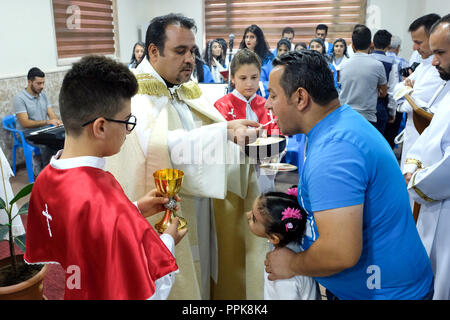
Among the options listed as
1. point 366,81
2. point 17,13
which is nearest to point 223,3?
point 17,13

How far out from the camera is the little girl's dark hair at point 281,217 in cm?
136

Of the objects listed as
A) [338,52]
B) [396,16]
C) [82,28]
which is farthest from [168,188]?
[396,16]

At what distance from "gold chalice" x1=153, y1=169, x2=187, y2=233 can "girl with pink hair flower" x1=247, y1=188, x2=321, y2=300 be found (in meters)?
0.32

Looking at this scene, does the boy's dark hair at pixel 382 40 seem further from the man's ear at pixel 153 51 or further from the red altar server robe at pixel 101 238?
the red altar server robe at pixel 101 238

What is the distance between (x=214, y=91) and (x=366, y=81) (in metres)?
1.55

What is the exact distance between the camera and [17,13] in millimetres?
4941

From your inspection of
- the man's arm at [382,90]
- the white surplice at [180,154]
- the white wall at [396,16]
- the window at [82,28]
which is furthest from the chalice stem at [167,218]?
the white wall at [396,16]

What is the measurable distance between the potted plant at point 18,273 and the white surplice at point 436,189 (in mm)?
1778

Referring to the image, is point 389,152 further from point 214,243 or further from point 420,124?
point 420,124

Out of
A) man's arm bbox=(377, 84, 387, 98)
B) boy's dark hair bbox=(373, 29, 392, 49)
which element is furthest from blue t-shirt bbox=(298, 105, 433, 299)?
boy's dark hair bbox=(373, 29, 392, 49)

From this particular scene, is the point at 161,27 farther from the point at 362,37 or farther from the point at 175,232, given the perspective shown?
the point at 362,37

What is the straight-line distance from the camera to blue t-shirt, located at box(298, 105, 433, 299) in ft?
3.40

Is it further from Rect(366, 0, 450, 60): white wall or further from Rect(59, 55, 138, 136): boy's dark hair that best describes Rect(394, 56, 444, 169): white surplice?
Rect(366, 0, 450, 60): white wall

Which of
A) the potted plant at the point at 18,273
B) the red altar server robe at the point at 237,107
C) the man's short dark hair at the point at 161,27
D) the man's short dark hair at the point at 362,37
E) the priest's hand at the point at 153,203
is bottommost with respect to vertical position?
the potted plant at the point at 18,273
